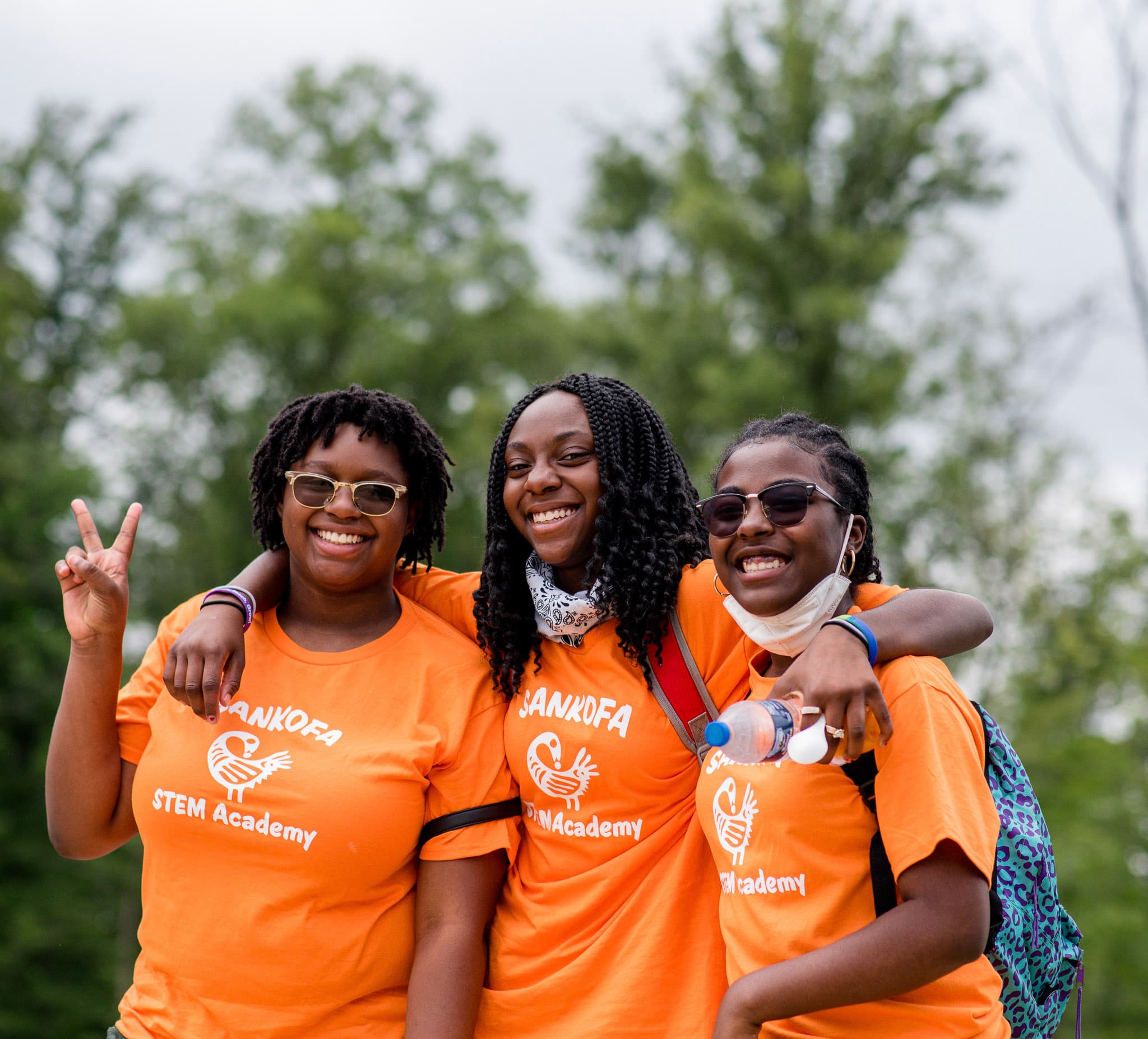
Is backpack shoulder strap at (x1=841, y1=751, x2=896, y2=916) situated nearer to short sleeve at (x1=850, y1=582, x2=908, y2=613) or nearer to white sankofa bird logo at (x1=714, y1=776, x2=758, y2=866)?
white sankofa bird logo at (x1=714, y1=776, x2=758, y2=866)

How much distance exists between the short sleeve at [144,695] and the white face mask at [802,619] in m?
1.65

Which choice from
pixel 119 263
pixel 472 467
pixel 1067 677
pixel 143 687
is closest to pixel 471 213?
pixel 119 263

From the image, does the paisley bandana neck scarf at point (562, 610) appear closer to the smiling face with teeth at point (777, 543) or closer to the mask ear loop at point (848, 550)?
the smiling face with teeth at point (777, 543)

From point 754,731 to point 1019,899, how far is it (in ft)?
2.44

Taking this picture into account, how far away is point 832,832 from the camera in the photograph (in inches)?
105

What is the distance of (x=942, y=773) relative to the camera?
2504mm

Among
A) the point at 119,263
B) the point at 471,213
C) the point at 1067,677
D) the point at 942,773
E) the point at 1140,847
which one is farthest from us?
the point at 471,213

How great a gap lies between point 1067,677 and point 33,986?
55.6 feet

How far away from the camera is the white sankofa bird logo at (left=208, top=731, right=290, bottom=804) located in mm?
3188

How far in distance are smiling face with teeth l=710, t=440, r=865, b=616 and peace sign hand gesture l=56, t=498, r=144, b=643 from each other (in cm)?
165

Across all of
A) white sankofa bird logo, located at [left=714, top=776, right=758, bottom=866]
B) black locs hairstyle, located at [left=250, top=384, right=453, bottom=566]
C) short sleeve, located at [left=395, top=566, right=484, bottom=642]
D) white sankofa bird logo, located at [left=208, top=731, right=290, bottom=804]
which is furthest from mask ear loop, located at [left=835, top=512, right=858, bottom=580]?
white sankofa bird logo, located at [left=208, top=731, right=290, bottom=804]

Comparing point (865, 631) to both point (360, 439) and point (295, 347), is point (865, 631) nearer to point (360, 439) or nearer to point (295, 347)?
point (360, 439)

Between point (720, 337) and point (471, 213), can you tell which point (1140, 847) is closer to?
point (720, 337)

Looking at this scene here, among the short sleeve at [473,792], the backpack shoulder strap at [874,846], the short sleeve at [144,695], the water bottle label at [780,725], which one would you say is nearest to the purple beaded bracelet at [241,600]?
the short sleeve at [144,695]
